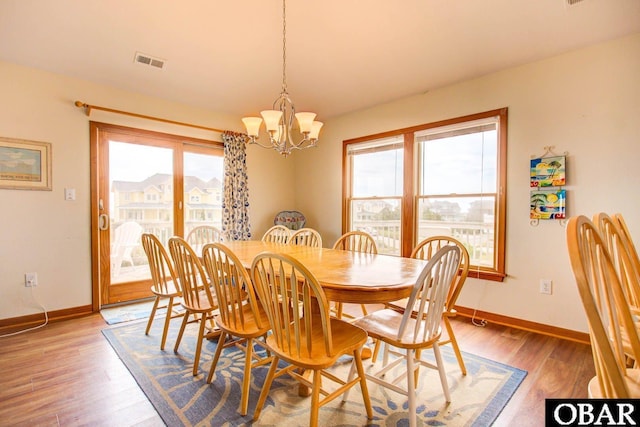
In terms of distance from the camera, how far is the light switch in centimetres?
315

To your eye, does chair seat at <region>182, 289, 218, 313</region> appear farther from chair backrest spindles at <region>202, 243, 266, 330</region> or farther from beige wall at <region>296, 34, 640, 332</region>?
beige wall at <region>296, 34, 640, 332</region>

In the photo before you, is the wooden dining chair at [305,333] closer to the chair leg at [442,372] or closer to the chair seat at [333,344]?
the chair seat at [333,344]

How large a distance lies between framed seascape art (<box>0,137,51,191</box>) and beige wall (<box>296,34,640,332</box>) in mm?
4097

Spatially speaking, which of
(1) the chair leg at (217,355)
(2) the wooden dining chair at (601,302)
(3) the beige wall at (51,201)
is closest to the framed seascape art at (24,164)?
(3) the beige wall at (51,201)

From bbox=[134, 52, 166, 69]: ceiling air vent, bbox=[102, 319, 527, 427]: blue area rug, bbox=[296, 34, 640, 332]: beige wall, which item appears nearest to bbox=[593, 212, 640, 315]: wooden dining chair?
bbox=[102, 319, 527, 427]: blue area rug

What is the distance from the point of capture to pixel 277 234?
146 inches

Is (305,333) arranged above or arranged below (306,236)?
below

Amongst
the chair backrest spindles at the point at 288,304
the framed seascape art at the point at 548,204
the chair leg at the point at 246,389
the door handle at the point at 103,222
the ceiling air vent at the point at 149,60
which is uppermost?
the ceiling air vent at the point at 149,60

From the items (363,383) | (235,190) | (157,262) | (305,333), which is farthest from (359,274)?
(235,190)

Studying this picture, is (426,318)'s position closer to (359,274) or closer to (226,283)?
(359,274)

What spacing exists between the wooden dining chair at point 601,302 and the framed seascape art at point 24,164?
4059 mm

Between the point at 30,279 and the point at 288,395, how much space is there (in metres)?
2.89

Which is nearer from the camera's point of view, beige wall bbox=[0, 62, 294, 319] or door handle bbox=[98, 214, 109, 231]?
beige wall bbox=[0, 62, 294, 319]

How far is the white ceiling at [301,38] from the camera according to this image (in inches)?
94.3
